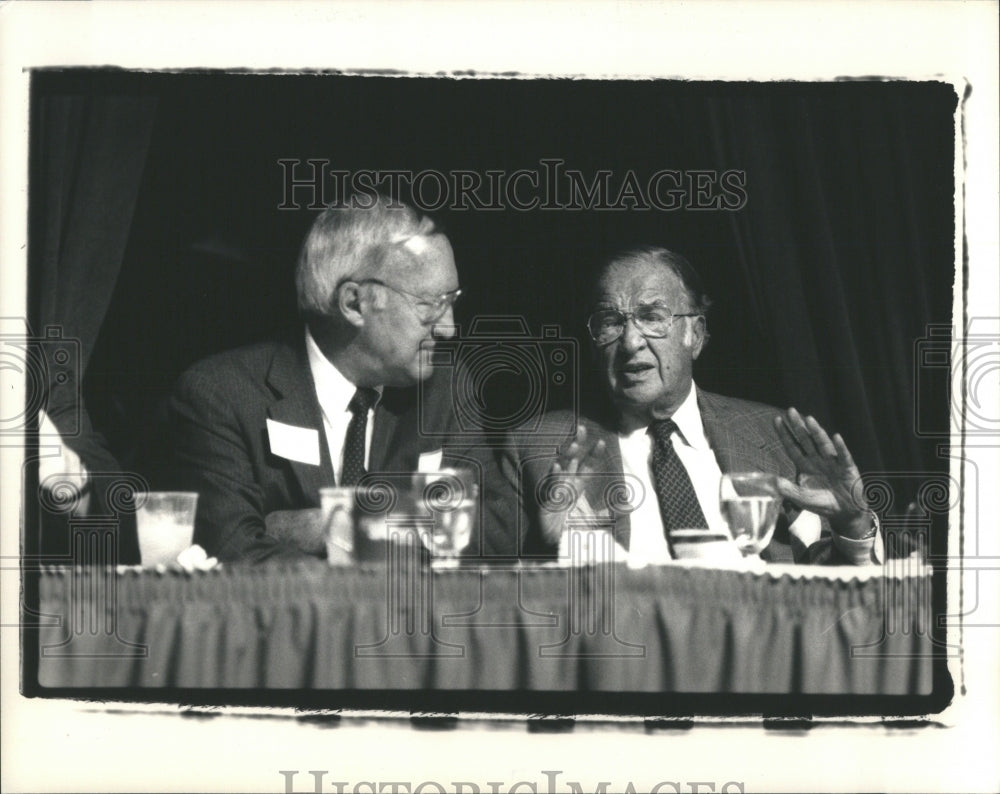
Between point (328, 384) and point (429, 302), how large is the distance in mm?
433

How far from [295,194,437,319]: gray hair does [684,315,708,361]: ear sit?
915 mm

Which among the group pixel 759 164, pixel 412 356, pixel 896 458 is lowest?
pixel 896 458

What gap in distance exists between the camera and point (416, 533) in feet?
13.8

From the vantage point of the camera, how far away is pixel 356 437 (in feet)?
14.0

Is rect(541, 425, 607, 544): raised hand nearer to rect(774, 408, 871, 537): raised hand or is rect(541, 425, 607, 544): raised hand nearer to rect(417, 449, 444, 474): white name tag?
rect(417, 449, 444, 474): white name tag

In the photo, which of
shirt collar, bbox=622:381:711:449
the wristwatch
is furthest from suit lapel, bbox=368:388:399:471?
the wristwatch

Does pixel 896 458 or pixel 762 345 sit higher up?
pixel 762 345

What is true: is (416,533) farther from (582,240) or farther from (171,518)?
(582,240)

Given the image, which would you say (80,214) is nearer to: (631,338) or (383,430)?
(383,430)

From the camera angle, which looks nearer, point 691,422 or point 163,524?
point 163,524

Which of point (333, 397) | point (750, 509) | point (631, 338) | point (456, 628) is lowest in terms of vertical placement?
point (456, 628)

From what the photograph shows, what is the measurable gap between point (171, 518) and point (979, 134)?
2979mm

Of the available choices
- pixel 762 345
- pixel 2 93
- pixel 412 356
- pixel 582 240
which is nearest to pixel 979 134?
pixel 762 345

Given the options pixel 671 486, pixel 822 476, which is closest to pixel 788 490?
pixel 822 476
